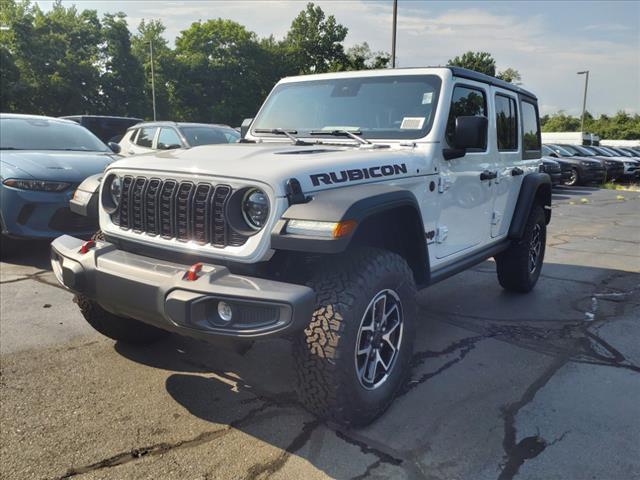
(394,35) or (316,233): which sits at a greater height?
(394,35)

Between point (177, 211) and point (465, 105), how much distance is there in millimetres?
2282

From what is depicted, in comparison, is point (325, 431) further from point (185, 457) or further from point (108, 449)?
point (108, 449)

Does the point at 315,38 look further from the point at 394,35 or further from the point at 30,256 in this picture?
the point at 30,256

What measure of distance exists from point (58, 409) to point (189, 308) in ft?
3.96

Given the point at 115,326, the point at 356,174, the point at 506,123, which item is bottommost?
the point at 115,326

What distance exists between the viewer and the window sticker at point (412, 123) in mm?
3549

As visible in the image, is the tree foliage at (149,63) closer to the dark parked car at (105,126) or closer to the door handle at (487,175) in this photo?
the dark parked car at (105,126)

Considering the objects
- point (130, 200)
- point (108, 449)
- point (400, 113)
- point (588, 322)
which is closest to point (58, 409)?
point (108, 449)

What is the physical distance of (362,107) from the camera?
3824 millimetres

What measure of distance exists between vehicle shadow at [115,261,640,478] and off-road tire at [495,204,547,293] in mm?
136

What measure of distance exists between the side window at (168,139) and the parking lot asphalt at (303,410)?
4.78 meters

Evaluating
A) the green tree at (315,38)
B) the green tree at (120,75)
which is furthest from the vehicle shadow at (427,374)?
the green tree at (315,38)

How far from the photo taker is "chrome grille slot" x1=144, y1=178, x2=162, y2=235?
284cm

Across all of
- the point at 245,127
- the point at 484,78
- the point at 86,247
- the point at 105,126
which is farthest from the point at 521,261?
the point at 105,126
